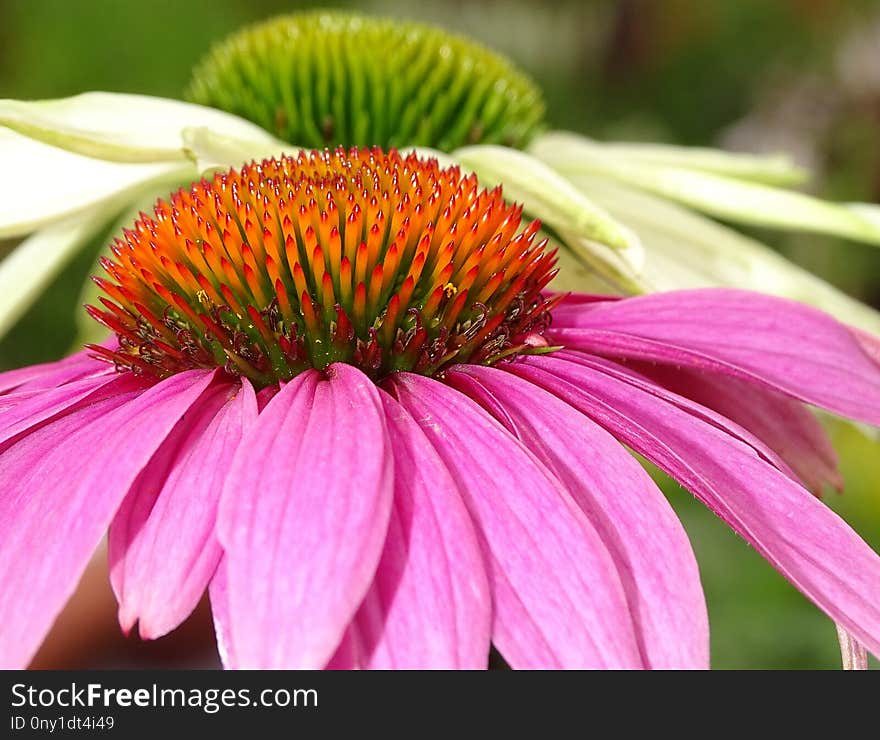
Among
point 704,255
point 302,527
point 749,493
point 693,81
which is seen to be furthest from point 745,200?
point 693,81

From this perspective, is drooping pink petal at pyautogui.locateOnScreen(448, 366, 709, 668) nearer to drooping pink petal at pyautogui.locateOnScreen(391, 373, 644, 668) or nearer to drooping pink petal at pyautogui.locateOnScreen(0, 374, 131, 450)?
drooping pink petal at pyautogui.locateOnScreen(391, 373, 644, 668)

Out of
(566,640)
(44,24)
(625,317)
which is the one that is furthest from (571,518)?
(44,24)

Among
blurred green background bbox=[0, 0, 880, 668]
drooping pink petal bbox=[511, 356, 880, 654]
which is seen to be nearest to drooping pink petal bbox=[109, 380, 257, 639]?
drooping pink petal bbox=[511, 356, 880, 654]

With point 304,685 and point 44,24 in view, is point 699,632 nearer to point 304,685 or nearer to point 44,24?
point 304,685

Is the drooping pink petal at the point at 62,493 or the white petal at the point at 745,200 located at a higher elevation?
the white petal at the point at 745,200

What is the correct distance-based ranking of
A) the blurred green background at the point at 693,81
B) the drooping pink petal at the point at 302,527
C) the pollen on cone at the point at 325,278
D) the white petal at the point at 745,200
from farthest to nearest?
the blurred green background at the point at 693,81 → the white petal at the point at 745,200 → the pollen on cone at the point at 325,278 → the drooping pink petal at the point at 302,527

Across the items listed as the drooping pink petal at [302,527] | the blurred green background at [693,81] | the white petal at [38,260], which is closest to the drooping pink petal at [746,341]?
the drooping pink petal at [302,527]

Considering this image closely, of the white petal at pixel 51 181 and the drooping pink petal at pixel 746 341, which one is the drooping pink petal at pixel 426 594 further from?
the white petal at pixel 51 181
